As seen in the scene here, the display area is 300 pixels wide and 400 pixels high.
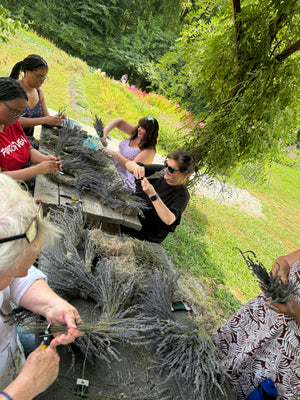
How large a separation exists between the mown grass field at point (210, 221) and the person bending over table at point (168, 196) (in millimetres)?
928

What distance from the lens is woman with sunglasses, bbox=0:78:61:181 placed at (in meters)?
2.16

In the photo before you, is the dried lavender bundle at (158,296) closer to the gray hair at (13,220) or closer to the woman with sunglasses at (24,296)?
the woman with sunglasses at (24,296)

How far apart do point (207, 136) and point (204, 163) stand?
14.8 inches

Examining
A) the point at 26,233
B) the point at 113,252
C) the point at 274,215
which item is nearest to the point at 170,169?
the point at 113,252

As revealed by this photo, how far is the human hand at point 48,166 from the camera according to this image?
7.36 feet

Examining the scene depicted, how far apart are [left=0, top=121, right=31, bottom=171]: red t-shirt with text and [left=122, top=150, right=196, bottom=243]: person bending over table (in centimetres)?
108

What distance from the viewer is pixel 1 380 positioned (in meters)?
1.08

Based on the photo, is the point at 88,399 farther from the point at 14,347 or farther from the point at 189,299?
the point at 189,299

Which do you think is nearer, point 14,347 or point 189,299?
point 14,347

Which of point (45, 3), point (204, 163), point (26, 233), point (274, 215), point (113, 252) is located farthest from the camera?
point (45, 3)

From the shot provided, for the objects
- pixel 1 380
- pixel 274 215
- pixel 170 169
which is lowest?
pixel 274 215

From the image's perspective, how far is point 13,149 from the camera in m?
2.42

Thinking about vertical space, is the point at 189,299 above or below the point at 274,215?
above

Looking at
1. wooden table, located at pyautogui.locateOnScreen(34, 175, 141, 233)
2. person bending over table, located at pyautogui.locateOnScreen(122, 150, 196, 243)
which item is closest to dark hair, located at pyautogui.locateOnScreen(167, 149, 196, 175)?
person bending over table, located at pyautogui.locateOnScreen(122, 150, 196, 243)
